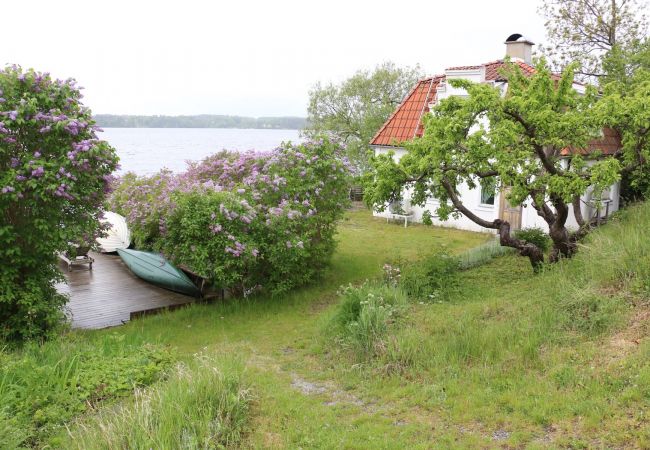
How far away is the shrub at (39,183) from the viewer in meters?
9.28

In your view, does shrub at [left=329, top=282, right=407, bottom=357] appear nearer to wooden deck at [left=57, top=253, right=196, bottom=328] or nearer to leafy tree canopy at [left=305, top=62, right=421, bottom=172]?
wooden deck at [left=57, top=253, right=196, bottom=328]

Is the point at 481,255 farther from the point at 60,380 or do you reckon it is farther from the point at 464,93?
the point at 60,380

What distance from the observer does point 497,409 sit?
6.16 m

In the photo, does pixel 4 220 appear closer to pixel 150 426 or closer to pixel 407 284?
pixel 150 426

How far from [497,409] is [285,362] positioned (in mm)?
4033

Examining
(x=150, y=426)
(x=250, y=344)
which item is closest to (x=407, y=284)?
(x=250, y=344)

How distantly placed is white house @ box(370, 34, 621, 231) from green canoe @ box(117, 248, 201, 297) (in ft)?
28.7

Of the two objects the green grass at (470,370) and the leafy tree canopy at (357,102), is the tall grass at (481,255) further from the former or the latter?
the leafy tree canopy at (357,102)

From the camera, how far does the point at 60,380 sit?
707 centimetres

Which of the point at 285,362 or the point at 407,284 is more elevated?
the point at 407,284

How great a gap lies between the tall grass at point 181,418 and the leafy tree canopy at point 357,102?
24.9m

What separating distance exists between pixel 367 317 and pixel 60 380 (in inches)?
180

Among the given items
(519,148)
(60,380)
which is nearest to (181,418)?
(60,380)

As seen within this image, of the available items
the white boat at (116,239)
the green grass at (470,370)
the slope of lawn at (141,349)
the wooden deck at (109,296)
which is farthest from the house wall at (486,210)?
the white boat at (116,239)
